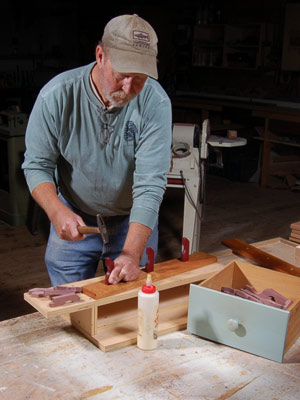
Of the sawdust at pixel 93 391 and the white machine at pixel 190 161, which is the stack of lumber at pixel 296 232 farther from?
the white machine at pixel 190 161

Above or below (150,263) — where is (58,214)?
above

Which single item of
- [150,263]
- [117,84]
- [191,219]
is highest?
[117,84]

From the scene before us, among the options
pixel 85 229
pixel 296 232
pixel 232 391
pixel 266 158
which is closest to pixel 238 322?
pixel 232 391

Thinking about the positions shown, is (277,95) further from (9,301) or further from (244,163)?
(9,301)

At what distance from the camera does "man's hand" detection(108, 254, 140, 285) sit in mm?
1510

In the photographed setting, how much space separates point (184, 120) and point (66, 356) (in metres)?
5.99

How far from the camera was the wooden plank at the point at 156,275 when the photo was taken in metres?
1.45

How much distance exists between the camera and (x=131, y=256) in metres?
1.62

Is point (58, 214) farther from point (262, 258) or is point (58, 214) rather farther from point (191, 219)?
point (191, 219)

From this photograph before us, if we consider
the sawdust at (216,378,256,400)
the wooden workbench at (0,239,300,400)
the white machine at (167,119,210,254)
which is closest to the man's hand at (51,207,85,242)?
the wooden workbench at (0,239,300,400)

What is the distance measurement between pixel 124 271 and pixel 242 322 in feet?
1.22

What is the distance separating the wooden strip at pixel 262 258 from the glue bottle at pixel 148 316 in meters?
0.66

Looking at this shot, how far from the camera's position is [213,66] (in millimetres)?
7230

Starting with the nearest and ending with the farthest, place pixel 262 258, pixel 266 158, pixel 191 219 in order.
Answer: pixel 262 258
pixel 191 219
pixel 266 158
